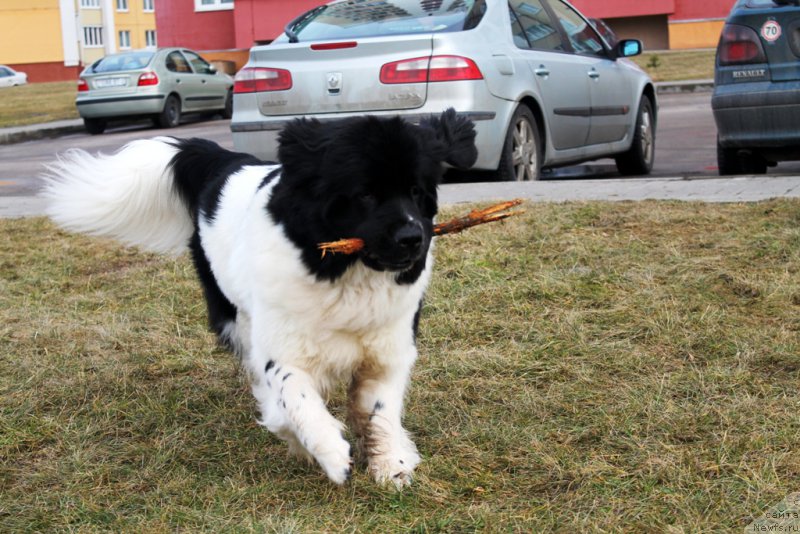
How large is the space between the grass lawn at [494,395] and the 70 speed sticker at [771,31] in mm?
1783

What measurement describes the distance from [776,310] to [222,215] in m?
2.78

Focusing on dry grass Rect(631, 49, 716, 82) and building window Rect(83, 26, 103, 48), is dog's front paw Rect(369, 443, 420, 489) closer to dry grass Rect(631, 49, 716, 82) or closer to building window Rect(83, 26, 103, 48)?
dry grass Rect(631, 49, 716, 82)

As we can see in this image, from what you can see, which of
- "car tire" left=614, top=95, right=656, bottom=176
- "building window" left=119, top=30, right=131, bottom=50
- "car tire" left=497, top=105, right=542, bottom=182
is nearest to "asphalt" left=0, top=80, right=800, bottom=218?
"car tire" left=497, top=105, right=542, bottom=182

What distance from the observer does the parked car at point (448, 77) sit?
27.8ft

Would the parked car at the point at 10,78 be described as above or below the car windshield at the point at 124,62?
below

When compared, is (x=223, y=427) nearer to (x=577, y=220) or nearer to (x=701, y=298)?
(x=701, y=298)

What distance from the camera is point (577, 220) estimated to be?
7.19 metres

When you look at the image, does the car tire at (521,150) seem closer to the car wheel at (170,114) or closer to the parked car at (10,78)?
the car wheel at (170,114)

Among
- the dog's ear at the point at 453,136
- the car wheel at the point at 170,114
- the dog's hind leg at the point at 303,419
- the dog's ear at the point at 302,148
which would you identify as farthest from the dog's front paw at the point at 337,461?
the car wheel at the point at 170,114

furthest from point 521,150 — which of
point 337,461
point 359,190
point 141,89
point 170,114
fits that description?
point 170,114

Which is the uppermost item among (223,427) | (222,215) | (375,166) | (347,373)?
(375,166)

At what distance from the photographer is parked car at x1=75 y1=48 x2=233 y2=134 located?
2194 cm

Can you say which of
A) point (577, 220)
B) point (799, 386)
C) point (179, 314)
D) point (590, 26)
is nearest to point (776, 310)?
point (799, 386)

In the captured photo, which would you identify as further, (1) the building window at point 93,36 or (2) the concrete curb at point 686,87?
(1) the building window at point 93,36
